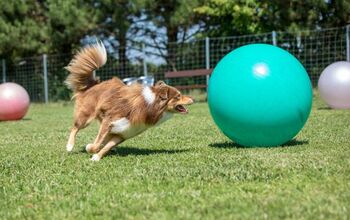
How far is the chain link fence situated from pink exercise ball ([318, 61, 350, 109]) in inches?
281

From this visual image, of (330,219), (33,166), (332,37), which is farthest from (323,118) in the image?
(332,37)

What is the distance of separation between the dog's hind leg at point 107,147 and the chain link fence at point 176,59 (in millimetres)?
15116

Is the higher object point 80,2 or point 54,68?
point 80,2

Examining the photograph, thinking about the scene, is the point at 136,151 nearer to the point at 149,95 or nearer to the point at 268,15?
the point at 149,95

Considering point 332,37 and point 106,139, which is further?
point 332,37

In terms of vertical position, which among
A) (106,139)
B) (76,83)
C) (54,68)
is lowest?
(54,68)

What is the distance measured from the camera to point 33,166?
6.29 meters

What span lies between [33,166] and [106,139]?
112 cm

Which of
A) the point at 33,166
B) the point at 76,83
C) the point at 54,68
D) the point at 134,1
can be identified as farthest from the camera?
the point at 54,68

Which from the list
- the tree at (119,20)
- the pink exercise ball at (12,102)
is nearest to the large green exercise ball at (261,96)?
the pink exercise ball at (12,102)

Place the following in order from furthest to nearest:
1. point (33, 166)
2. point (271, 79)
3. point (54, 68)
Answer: point (54, 68) → point (271, 79) → point (33, 166)

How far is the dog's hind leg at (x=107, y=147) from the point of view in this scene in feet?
21.9

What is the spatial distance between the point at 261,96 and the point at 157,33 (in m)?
20.1

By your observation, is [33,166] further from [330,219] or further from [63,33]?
[63,33]
